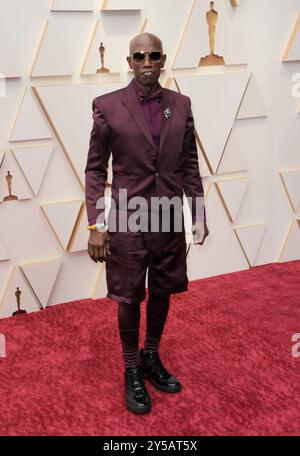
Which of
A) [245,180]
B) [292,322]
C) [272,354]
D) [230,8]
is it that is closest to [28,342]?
[272,354]

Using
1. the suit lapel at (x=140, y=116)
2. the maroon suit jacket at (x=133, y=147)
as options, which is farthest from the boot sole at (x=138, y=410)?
the suit lapel at (x=140, y=116)

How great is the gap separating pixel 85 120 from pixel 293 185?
1.42 m

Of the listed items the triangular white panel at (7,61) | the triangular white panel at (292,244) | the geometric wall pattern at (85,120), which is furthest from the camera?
the triangular white panel at (292,244)

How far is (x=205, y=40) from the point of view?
280 cm

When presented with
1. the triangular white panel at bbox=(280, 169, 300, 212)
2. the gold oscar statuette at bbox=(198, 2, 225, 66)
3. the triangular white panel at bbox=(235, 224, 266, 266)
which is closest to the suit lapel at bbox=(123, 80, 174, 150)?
the gold oscar statuette at bbox=(198, 2, 225, 66)

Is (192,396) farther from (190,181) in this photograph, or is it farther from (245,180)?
(245,180)

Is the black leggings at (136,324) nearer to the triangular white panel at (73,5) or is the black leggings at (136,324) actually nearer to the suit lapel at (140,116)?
the suit lapel at (140,116)

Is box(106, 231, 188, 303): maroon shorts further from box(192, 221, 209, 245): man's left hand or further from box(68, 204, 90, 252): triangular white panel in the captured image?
box(68, 204, 90, 252): triangular white panel

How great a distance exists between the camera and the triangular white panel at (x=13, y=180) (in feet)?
8.30

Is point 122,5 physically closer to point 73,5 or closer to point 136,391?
point 73,5

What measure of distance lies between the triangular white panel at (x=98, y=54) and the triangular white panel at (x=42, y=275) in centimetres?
100

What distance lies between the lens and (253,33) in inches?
114

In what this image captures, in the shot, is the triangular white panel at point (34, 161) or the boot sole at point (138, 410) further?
the triangular white panel at point (34, 161)

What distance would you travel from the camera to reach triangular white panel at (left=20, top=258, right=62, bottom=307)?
2668mm
